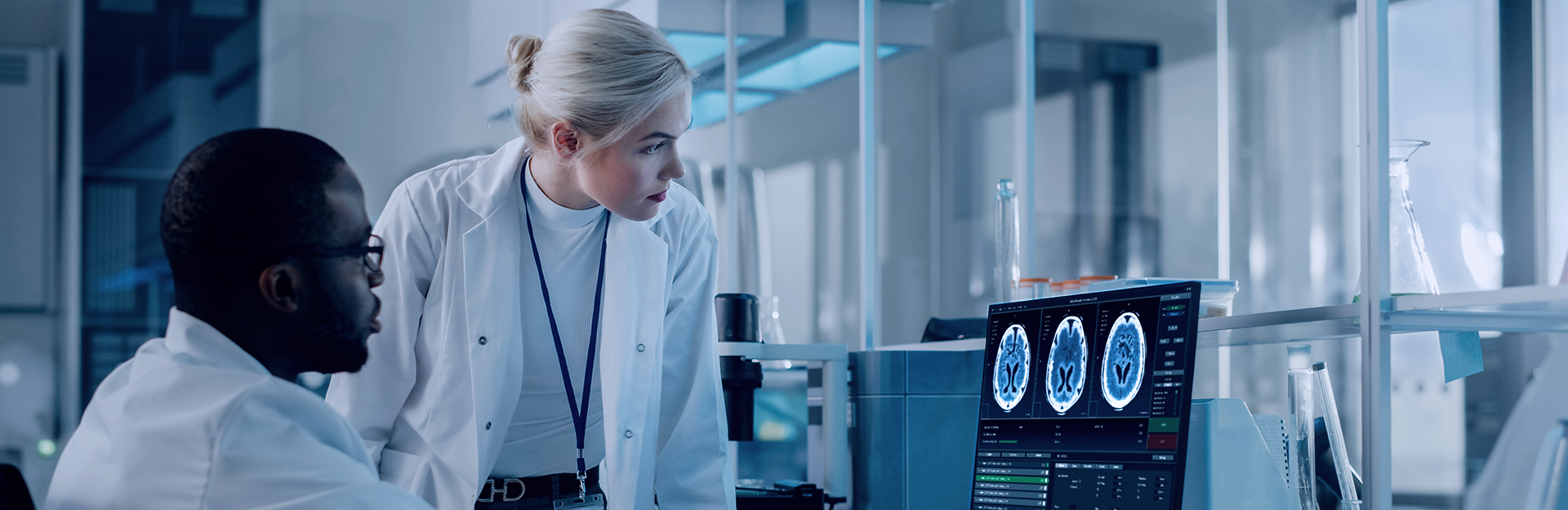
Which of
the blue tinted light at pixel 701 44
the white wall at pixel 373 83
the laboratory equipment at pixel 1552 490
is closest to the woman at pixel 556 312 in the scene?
the laboratory equipment at pixel 1552 490

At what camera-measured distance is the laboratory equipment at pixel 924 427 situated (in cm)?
202

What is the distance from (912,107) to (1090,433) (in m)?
5.00

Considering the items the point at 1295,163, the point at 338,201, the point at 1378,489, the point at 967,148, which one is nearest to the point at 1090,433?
the point at 1378,489

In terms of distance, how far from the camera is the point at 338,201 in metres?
0.95

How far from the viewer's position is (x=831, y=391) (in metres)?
2.12

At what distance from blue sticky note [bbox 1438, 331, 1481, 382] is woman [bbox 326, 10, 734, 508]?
36.2 inches

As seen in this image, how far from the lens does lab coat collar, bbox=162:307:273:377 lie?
0.90m

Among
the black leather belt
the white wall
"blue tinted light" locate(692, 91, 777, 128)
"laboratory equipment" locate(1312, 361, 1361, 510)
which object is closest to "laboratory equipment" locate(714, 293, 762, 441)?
the black leather belt

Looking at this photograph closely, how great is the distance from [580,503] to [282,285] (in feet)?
2.55

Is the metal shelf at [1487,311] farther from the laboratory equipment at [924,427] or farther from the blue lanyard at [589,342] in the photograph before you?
the blue lanyard at [589,342]

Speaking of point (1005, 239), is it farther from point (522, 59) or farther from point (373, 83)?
point (373, 83)

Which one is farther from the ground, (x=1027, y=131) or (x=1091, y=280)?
(x=1027, y=131)

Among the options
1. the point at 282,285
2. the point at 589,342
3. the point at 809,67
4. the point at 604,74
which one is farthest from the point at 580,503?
the point at 809,67

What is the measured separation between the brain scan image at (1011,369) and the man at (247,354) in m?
0.75
